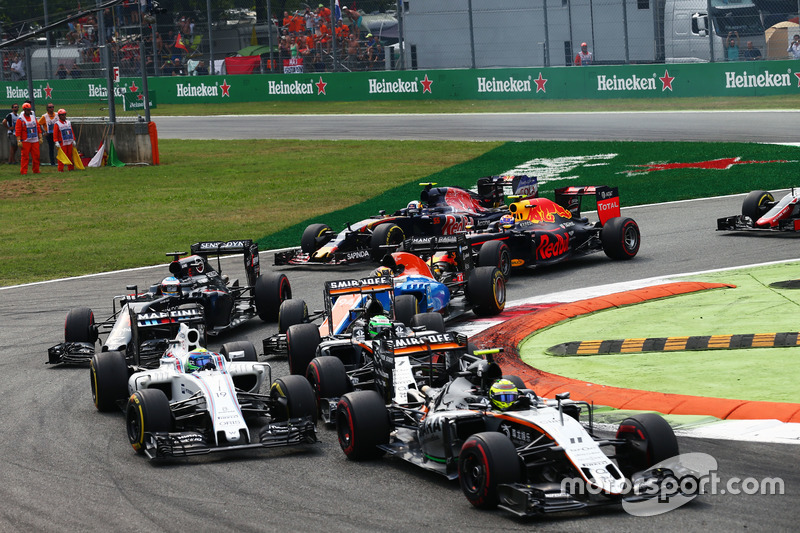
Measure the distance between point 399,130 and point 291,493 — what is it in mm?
34785

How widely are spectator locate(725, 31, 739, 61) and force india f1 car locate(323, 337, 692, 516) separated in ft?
108

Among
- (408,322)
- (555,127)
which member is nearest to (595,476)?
(408,322)

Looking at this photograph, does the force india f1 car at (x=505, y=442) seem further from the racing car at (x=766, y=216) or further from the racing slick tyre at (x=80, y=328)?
the racing car at (x=766, y=216)

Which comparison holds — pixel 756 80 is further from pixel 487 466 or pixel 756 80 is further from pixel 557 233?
pixel 487 466

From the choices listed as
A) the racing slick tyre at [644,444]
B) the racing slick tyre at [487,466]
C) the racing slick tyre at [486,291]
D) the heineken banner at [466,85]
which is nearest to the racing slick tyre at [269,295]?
the racing slick tyre at [486,291]

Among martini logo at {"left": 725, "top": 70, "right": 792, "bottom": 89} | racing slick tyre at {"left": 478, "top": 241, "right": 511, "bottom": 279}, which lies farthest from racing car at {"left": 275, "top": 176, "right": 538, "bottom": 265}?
martini logo at {"left": 725, "top": 70, "right": 792, "bottom": 89}

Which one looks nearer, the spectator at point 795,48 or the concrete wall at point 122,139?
the spectator at point 795,48

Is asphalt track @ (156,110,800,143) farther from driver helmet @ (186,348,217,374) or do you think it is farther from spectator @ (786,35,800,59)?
driver helmet @ (186,348,217,374)

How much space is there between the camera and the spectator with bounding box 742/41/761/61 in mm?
40062

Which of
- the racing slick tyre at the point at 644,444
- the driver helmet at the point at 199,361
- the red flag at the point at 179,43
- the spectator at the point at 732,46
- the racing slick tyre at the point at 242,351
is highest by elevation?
the red flag at the point at 179,43

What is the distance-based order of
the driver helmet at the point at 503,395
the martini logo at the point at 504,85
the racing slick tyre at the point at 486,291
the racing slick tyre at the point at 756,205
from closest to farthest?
the driver helmet at the point at 503,395 < the racing slick tyre at the point at 486,291 < the racing slick tyre at the point at 756,205 < the martini logo at the point at 504,85

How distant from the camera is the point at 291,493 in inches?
376

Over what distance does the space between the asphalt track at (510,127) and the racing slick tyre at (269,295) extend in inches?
846

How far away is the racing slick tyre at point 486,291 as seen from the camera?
1633 cm
